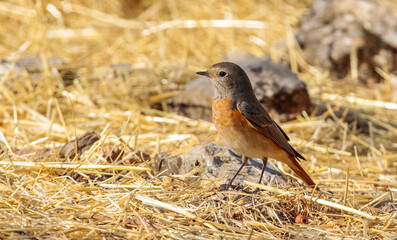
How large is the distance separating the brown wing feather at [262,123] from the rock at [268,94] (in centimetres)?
233

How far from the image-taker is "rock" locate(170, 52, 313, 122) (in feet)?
21.9

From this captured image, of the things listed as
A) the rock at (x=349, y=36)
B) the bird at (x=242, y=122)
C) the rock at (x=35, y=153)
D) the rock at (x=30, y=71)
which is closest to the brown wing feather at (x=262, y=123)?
the bird at (x=242, y=122)

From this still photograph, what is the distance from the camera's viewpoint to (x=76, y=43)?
31.5 ft

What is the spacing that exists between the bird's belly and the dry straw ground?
1.15ft

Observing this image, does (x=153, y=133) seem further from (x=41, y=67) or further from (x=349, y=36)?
(x=349, y=36)

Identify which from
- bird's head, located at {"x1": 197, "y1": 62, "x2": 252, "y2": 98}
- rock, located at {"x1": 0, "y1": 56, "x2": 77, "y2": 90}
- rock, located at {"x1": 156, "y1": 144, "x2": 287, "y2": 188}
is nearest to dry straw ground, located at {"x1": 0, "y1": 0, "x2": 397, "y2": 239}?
rock, located at {"x1": 0, "y1": 56, "x2": 77, "y2": 90}

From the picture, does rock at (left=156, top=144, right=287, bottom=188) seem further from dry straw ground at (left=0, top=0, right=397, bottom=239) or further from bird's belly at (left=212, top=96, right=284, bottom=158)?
bird's belly at (left=212, top=96, right=284, bottom=158)

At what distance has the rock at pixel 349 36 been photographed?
8547 mm

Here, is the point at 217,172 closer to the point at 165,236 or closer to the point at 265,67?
the point at 165,236

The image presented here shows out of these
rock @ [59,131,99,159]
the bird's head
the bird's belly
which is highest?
the bird's head

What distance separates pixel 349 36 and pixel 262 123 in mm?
4940

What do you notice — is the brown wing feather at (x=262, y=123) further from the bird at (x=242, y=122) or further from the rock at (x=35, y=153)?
the rock at (x=35, y=153)

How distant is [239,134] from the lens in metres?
4.14

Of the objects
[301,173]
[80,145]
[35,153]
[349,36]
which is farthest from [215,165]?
[349,36]
